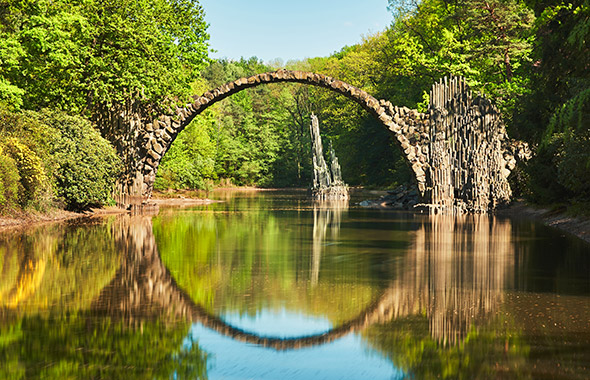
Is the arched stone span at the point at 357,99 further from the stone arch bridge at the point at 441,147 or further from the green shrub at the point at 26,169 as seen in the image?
the green shrub at the point at 26,169

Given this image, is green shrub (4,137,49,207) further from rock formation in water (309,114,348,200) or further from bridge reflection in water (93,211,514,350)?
rock formation in water (309,114,348,200)

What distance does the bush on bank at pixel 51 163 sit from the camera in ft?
57.0

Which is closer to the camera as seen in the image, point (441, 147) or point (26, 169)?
point (26, 169)

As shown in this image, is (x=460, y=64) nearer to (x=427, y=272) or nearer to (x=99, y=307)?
(x=427, y=272)

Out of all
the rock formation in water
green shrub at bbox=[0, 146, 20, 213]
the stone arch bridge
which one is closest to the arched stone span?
the stone arch bridge

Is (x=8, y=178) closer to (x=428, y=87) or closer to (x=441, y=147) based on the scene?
(x=441, y=147)

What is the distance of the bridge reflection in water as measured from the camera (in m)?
6.32

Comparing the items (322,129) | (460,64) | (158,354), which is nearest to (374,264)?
(158,354)

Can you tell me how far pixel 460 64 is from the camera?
34.5m

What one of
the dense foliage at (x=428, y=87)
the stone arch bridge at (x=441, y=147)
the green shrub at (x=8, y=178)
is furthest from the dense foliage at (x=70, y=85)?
the dense foliage at (x=428, y=87)

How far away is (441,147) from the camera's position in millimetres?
26500

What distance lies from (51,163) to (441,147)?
48.6 feet

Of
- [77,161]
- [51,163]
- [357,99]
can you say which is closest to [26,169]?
[51,163]

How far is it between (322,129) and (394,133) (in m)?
56.6
